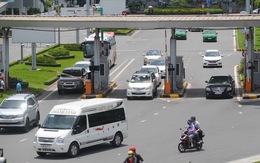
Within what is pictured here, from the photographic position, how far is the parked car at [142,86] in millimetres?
52031

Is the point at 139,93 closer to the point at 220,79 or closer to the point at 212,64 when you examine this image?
the point at 220,79

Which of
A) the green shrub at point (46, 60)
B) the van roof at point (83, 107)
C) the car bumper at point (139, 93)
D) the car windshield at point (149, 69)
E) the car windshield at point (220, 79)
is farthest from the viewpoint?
the green shrub at point (46, 60)

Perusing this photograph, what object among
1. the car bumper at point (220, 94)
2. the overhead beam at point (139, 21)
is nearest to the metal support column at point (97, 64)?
the overhead beam at point (139, 21)

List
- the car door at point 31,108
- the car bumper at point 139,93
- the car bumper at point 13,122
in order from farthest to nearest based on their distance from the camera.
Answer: the car bumper at point 139,93 < the car door at point 31,108 < the car bumper at point 13,122

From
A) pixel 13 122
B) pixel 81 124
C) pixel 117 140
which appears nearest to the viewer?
pixel 81 124

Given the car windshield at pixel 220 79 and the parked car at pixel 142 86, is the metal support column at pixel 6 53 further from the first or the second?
the car windshield at pixel 220 79

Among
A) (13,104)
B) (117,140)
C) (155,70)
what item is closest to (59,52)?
(155,70)

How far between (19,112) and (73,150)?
7419mm

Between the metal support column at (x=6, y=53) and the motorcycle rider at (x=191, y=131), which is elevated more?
the metal support column at (x=6, y=53)

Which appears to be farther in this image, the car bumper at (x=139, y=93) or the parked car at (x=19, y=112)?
the car bumper at (x=139, y=93)

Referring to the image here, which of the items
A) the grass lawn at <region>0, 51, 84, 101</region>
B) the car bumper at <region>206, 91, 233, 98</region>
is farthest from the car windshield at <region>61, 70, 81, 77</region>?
the car bumper at <region>206, 91, 233, 98</region>

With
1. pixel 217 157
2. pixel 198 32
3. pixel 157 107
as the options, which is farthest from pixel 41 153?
pixel 198 32

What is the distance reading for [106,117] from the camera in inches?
1400

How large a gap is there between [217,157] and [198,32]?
72.3m
